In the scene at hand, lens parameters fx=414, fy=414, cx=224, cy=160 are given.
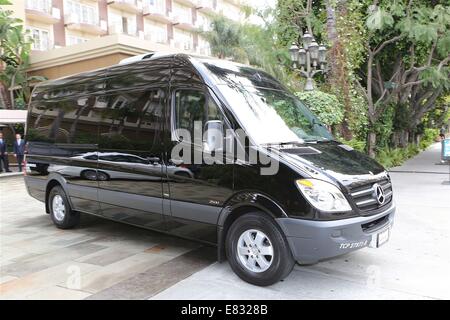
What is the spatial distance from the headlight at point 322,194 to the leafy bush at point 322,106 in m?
6.31

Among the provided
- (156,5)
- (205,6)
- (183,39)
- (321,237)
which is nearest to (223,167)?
(321,237)

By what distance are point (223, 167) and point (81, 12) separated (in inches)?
1189

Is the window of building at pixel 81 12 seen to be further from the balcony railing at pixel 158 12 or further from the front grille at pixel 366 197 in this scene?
the front grille at pixel 366 197

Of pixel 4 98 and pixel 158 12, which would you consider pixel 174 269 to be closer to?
pixel 4 98

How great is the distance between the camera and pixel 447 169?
50.4 feet

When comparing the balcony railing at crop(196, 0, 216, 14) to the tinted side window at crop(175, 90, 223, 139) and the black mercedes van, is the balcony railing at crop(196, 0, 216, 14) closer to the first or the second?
the black mercedes van

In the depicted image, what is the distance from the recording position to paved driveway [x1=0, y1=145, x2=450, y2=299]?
13.9ft

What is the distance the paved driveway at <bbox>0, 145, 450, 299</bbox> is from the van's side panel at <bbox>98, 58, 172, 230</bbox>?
0.57 metres

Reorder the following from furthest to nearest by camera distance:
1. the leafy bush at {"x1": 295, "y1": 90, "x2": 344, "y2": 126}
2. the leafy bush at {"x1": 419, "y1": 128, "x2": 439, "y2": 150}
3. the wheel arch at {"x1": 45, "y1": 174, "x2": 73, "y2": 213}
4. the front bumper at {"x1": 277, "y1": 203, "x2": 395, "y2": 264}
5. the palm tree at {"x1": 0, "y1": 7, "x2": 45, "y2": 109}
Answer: the leafy bush at {"x1": 419, "y1": 128, "x2": 439, "y2": 150}, the palm tree at {"x1": 0, "y1": 7, "x2": 45, "y2": 109}, the leafy bush at {"x1": 295, "y1": 90, "x2": 344, "y2": 126}, the wheel arch at {"x1": 45, "y1": 174, "x2": 73, "y2": 213}, the front bumper at {"x1": 277, "y1": 203, "x2": 395, "y2": 264}

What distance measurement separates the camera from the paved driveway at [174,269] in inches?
167

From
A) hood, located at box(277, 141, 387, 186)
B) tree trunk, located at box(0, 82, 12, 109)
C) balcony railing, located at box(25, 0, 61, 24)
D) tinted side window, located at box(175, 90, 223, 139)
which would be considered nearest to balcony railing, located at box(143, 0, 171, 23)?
balcony railing, located at box(25, 0, 61, 24)

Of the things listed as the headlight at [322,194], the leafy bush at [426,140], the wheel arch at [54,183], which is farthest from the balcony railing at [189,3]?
the headlight at [322,194]

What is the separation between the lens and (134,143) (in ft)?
18.0
